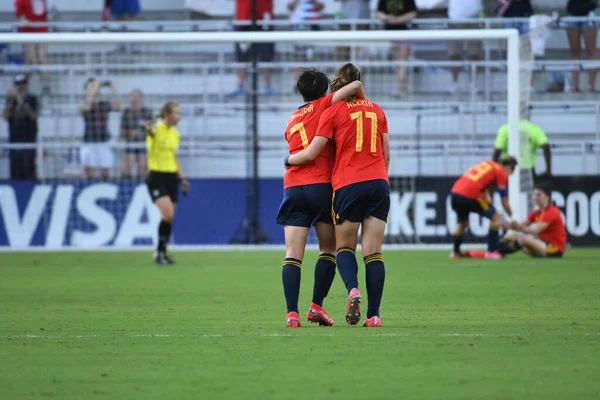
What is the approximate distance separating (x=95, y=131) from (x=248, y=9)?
3.88 m

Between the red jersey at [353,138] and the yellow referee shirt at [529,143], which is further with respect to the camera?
the yellow referee shirt at [529,143]

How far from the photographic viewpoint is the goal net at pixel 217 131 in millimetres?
20344

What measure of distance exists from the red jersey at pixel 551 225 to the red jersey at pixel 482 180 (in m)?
0.67

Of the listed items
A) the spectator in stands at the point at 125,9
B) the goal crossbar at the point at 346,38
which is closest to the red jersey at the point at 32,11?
the spectator in stands at the point at 125,9

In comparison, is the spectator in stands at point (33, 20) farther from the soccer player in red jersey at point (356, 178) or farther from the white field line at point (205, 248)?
the soccer player in red jersey at point (356, 178)

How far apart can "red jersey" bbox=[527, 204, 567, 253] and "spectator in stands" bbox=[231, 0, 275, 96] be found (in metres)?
6.42

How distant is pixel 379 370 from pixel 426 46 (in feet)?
53.0

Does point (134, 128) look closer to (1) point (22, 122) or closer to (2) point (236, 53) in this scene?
(1) point (22, 122)

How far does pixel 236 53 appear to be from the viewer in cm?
2247

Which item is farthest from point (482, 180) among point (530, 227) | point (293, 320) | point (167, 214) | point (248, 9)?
point (293, 320)

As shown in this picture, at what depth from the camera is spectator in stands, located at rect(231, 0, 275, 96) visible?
21828 millimetres

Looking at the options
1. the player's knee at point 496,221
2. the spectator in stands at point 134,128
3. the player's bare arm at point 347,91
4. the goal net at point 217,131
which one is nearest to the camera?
the player's bare arm at point 347,91

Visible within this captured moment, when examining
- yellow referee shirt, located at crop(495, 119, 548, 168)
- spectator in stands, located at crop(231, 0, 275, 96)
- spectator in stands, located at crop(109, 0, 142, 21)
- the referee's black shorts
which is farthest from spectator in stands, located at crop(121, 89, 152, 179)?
yellow referee shirt, located at crop(495, 119, 548, 168)

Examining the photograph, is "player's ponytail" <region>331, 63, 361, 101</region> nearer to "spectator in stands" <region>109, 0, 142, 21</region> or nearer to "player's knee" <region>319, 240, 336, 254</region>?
"player's knee" <region>319, 240, 336, 254</region>
